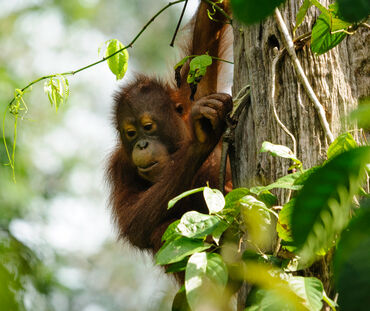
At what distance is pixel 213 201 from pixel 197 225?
11cm

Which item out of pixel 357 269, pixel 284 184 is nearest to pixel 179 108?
pixel 284 184

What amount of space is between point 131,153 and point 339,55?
6.71 feet

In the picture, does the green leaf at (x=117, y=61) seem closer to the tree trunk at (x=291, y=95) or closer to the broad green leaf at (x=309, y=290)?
the tree trunk at (x=291, y=95)

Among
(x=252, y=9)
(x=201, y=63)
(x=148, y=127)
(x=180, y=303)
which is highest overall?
(x=201, y=63)

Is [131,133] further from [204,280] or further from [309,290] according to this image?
[309,290]

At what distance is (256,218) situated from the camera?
1851 mm

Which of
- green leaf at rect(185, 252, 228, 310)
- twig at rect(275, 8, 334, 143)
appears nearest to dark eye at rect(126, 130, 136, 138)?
twig at rect(275, 8, 334, 143)

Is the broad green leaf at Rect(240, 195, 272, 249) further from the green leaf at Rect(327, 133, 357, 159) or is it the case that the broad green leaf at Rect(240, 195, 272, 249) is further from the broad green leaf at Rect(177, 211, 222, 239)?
the green leaf at Rect(327, 133, 357, 159)

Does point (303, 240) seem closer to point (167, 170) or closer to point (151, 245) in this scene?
point (167, 170)

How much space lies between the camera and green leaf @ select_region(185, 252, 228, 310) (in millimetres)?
1540

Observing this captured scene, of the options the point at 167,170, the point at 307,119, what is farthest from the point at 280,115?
the point at 167,170

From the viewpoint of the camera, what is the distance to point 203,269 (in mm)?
1620

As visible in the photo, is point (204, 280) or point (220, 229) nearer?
point (204, 280)

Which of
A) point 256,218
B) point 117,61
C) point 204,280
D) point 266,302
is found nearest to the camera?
point 266,302
